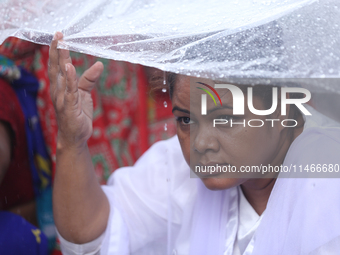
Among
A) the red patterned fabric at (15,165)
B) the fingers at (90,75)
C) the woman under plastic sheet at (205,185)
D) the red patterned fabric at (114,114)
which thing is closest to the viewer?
the woman under plastic sheet at (205,185)

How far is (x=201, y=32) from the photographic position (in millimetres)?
734

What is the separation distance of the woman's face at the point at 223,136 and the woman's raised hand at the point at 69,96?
251 mm

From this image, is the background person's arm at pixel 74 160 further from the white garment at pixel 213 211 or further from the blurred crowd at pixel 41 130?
the blurred crowd at pixel 41 130

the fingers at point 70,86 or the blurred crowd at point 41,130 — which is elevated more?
the fingers at point 70,86

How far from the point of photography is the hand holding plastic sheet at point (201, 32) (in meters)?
0.66

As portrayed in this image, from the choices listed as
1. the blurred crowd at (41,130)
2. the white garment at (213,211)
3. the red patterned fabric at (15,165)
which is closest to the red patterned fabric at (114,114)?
the blurred crowd at (41,130)

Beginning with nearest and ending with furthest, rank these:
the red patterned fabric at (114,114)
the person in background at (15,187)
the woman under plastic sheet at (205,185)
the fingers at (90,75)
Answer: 1. the woman under plastic sheet at (205,185)
2. the fingers at (90,75)
3. the person in background at (15,187)
4. the red patterned fabric at (114,114)

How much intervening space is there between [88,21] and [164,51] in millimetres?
233

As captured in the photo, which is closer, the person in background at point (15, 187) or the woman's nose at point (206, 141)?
the woman's nose at point (206, 141)

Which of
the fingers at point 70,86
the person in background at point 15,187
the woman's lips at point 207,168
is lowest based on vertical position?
the person in background at point 15,187

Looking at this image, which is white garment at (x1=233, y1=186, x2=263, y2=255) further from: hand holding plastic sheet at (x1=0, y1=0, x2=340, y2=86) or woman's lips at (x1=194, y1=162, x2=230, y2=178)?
hand holding plastic sheet at (x1=0, y1=0, x2=340, y2=86)

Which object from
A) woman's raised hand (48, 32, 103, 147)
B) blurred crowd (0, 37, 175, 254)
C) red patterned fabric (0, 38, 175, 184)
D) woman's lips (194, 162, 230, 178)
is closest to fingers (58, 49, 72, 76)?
woman's raised hand (48, 32, 103, 147)

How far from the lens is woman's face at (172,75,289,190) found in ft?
2.57

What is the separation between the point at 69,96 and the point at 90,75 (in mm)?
106
